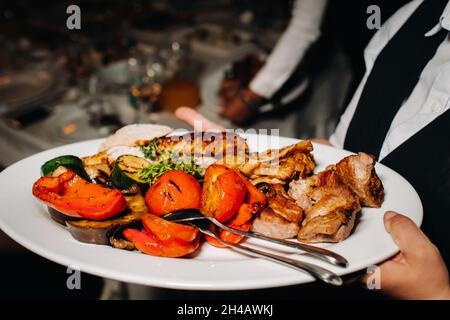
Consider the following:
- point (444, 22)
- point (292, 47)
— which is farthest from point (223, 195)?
point (292, 47)

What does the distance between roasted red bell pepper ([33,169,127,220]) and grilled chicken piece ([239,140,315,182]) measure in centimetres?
56

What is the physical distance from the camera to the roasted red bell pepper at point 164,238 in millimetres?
1333

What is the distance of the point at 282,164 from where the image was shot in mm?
1652

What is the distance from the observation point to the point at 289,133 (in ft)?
11.2

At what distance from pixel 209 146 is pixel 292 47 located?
211cm

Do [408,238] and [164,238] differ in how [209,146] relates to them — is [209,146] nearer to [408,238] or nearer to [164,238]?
[164,238]

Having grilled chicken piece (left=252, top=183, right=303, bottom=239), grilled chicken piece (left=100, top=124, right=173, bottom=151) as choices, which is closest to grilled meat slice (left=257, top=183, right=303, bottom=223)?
grilled chicken piece (left=252, top=183, right=303, bottom=239)

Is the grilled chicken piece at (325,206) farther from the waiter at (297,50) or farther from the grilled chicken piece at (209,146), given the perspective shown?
the waiter at (297,50)

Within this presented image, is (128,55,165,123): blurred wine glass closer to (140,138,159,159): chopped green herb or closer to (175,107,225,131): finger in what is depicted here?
(175,107,225,131): finger

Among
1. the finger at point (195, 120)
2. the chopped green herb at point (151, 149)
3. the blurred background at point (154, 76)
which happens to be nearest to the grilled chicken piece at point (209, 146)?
the chopped green herb at point (151, 149)

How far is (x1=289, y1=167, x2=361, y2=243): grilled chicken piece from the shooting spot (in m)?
1.37

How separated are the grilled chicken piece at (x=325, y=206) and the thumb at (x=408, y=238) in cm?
15
